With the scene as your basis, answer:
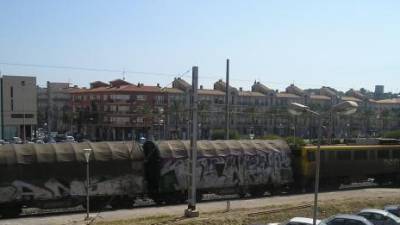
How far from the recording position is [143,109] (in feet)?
380

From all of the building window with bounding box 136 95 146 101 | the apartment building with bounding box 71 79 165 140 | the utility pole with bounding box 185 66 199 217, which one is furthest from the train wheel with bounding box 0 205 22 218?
the building window with bounding box 136 95 146 101

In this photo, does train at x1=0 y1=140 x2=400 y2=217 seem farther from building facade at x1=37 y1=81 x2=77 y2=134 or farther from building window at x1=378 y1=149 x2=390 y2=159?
building facade at x1=37 y1=81 x2=77 y2=134

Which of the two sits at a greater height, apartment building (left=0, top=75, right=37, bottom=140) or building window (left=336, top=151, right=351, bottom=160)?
apartment building (left=0, top=75, right=37, bottom=140)

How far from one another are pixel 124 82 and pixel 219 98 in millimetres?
24483

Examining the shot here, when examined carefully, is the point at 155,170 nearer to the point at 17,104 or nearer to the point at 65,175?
the point at 65,175

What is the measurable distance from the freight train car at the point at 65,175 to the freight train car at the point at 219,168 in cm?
99

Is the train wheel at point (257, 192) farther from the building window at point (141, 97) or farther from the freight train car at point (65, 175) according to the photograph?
the building window at point (141, 97)

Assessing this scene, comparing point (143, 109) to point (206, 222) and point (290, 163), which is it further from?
point (206, 222)

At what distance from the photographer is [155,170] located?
28.1 meters

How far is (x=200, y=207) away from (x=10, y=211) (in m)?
9.01

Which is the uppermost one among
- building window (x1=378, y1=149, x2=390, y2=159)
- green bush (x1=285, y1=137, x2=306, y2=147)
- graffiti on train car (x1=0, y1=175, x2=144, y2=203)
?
Answer: green bush (x1=285, y1=137, x2=306, y2=147)

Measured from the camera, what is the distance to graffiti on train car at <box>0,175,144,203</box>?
2386cm

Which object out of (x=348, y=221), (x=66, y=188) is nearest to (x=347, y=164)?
(x=348, y=221)

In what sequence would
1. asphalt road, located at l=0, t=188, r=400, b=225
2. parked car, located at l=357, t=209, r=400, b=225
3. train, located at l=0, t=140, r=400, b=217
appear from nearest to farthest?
1. parked car, located at l=357, t=209, r=400, b=225
2. asphalt road, located at l=0, t=188, r=400, b=225
3. train, located at l=0, t=140, r=400, b=217
